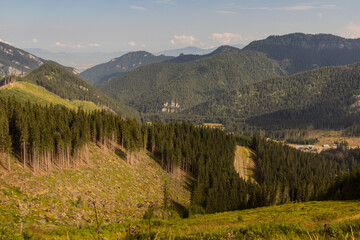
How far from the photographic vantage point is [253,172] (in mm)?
157875

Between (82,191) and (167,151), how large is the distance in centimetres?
5310

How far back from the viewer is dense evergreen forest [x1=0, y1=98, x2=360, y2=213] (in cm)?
6312

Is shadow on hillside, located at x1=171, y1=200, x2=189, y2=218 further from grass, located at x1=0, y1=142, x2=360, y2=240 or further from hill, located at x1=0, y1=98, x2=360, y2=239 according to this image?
grass, located at x1=0, y1=142, x2=360, y2=240

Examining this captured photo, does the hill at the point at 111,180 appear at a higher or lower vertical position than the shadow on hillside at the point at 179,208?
higher

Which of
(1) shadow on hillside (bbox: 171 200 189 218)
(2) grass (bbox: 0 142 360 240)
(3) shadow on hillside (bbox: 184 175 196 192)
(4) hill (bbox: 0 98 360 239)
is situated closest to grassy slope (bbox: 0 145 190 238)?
(2) grass (bbox: 0 142 360 240)

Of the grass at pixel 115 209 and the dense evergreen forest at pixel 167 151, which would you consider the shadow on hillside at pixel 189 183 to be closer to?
the dense evergreen forest at pixel 167 151

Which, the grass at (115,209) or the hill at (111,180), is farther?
the hill at (111,180)

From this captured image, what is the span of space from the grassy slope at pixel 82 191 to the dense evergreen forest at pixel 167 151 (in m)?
5.27

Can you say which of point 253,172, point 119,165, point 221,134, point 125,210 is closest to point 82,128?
point 119,165

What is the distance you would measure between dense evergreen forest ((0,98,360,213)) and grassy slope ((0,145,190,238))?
208 inches

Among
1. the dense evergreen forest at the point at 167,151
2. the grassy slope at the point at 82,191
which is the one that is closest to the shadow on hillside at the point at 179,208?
the grassy slope at the point at 82,191

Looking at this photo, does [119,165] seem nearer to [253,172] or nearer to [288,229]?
[288,229]

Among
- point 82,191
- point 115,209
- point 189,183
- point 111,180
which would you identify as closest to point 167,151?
point 189,183

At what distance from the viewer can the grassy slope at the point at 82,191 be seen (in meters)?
42.9
